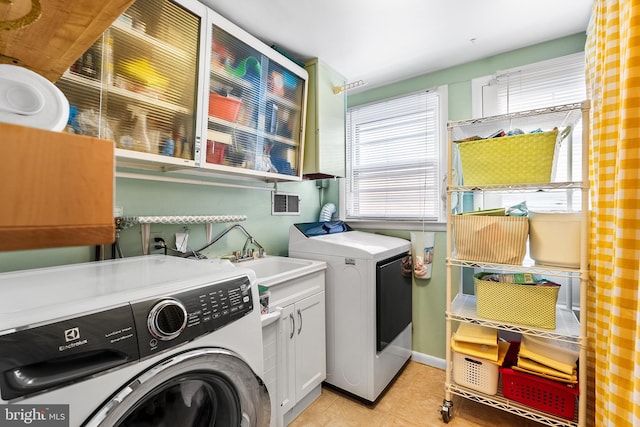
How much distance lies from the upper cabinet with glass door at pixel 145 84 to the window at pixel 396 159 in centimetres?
173

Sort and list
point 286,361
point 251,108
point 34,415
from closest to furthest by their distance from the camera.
A: point 34,415 < point 286,361 < point 251,108

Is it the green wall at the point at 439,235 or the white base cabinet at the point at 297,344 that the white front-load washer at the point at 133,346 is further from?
the green wall at the point at 439,235

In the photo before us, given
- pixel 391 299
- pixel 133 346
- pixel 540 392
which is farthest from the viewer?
pixel 391 299

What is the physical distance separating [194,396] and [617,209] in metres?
1.61

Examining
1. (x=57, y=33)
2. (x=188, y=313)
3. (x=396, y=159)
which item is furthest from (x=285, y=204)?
(x=57, y=33)

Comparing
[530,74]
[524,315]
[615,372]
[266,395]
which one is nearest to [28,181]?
[266,395]

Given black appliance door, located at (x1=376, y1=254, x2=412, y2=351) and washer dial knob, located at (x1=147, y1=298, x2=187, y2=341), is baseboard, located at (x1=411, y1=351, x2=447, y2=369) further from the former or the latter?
washer dial knob, located at (x1=147, y1=298, x2=187, y2=341)

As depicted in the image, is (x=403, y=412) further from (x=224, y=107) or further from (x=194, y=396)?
(x=224, y=107)

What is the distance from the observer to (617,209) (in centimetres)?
99

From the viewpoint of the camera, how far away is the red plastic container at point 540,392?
1.48m

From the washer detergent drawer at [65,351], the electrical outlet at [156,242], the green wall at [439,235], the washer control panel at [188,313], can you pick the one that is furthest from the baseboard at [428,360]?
the washer detergent drawer at [65,351]

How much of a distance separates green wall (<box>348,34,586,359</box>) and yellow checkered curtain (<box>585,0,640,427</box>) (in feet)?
2.73

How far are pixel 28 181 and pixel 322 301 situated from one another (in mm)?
1788

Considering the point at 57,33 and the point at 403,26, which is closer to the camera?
the point at 57,33
